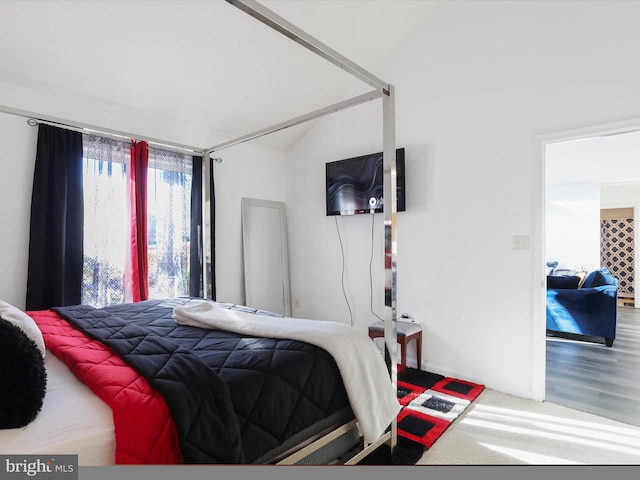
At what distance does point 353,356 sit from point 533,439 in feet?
4.44

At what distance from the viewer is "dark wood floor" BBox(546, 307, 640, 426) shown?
242 cm

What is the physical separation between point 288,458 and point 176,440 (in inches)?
17.3

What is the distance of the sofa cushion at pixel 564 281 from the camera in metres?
4.14

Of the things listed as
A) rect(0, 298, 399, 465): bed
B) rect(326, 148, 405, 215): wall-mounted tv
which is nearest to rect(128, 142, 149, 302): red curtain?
rect(0, 298, 399, 465): bed

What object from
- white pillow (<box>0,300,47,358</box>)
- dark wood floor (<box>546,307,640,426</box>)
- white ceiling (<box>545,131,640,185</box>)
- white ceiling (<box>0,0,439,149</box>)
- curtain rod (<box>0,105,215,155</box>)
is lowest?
dark wood floor (<box>546,307,640,426</box>)

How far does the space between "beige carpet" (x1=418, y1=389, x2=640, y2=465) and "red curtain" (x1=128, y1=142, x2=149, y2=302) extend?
Answer: 2.57 meters

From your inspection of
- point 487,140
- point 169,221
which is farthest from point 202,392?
point 487,140

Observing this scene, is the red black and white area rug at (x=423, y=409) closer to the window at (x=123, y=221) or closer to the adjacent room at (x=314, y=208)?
the adjacent room at (x=314, y=208)

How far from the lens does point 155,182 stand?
3.30m

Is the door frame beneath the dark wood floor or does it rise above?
above

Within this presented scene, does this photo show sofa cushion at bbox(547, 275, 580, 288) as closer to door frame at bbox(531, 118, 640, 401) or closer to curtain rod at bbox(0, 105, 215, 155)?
door frame at bbox(531, 118, 640, 401)

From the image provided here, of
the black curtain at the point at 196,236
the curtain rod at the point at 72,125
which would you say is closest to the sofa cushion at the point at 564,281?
the black curtain at the point at 196,236

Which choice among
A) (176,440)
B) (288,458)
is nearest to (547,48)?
(288,458)

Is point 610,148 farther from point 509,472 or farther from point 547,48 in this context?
point 509,472
